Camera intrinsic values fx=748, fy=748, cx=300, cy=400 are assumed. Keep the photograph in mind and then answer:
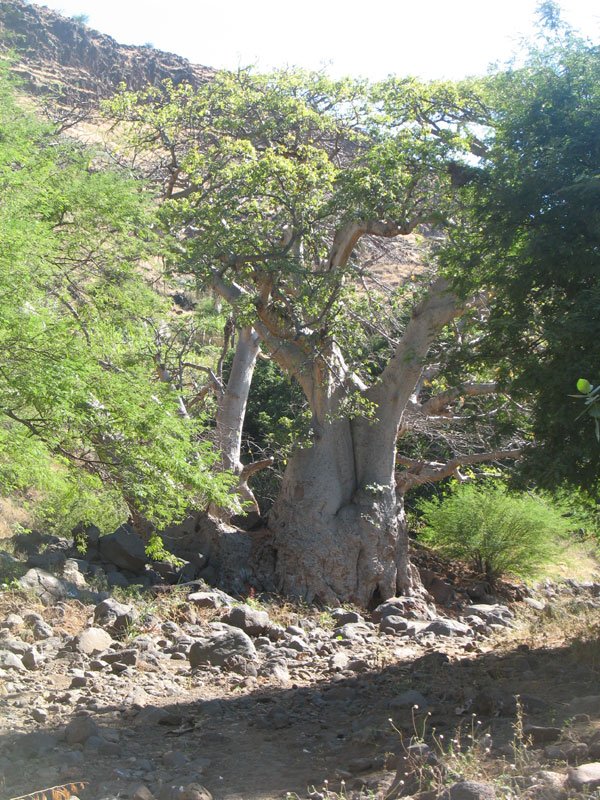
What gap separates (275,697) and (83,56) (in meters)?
41.7

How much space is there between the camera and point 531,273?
6.04 metres

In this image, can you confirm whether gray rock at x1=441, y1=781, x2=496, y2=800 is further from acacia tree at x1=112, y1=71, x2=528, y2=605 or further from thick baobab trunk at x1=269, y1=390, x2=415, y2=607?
thick baobab trunk at x1=269, y1=390, x2=415, y2=607

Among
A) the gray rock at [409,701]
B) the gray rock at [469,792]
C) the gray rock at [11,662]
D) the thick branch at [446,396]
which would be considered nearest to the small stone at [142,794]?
the gray rock at [469,792]

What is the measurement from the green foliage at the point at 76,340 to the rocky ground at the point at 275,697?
1427 millimetres

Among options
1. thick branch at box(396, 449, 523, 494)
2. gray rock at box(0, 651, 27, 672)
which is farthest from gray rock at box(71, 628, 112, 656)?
thick branch at box(396, 449, 523, 494)

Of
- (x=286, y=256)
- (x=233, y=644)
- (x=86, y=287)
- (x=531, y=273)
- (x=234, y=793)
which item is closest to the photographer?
(x=234, y=793)

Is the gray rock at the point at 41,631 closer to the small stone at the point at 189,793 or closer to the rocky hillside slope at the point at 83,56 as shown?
the small stone at the point at 189,793

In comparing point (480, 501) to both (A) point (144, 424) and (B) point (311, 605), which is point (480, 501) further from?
(A) point (144, 424)

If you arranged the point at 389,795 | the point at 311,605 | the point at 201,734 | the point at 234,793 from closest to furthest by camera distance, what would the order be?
the point at 389,795, the point at 234,793, the point at 201,734, the point at 311,605

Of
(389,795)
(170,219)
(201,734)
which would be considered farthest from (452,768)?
(170,219)

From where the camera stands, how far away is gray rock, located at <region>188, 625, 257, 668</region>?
6.91 m

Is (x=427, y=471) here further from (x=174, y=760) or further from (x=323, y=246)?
(x=174, y=760)

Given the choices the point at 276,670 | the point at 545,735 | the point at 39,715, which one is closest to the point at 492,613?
the point at 276,670

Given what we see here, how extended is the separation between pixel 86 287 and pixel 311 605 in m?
5.25
